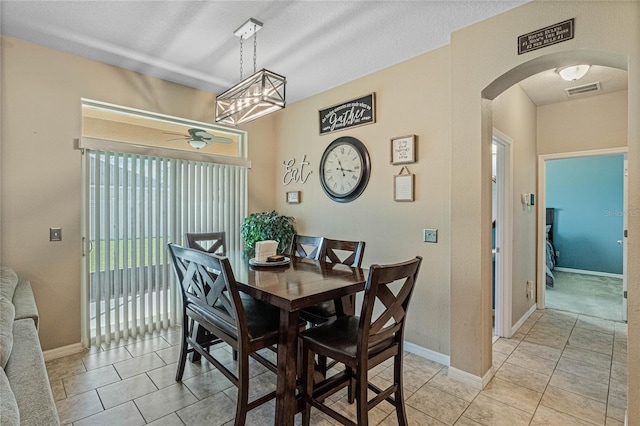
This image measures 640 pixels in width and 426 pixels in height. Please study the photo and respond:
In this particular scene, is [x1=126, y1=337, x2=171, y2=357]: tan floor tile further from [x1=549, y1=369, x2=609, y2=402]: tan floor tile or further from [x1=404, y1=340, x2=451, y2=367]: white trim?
[x1=549, y1=369, x2=609, y2=402]: tan floor tile

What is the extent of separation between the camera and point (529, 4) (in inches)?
80.0

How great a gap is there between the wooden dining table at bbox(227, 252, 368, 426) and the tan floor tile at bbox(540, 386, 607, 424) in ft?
5.14

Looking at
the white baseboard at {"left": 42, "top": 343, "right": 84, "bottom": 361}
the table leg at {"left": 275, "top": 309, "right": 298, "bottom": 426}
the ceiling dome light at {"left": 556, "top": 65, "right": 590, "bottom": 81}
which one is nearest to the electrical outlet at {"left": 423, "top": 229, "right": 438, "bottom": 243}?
the table leg at {"left": 275, "top": 309, "right": 298, "bottom": 426}

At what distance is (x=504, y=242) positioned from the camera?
3.22m

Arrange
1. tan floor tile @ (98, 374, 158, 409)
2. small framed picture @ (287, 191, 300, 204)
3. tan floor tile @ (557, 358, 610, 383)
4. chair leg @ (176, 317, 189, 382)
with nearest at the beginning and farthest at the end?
tan floor tile @ (98, 374, 158, 409), chair leg @ (176, 317, 189, 382), tan floor tile @ (557, 358, 610, 383), small framed picture @ (287, 191, 300, 204)

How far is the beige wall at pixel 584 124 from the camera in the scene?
3.58m

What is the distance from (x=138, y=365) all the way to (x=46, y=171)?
1.80m

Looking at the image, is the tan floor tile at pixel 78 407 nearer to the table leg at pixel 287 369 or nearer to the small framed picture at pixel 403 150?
the table leg at pixel 287 369

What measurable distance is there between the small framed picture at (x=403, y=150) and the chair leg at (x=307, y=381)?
6.13ft

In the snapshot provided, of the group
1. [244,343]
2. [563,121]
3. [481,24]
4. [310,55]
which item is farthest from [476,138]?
[563,121]

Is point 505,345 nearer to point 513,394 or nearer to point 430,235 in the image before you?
point 513,394

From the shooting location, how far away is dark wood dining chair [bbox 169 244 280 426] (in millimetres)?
1676

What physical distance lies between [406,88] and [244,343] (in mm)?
2521

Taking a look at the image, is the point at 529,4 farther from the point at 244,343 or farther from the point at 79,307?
the point at 79,307
